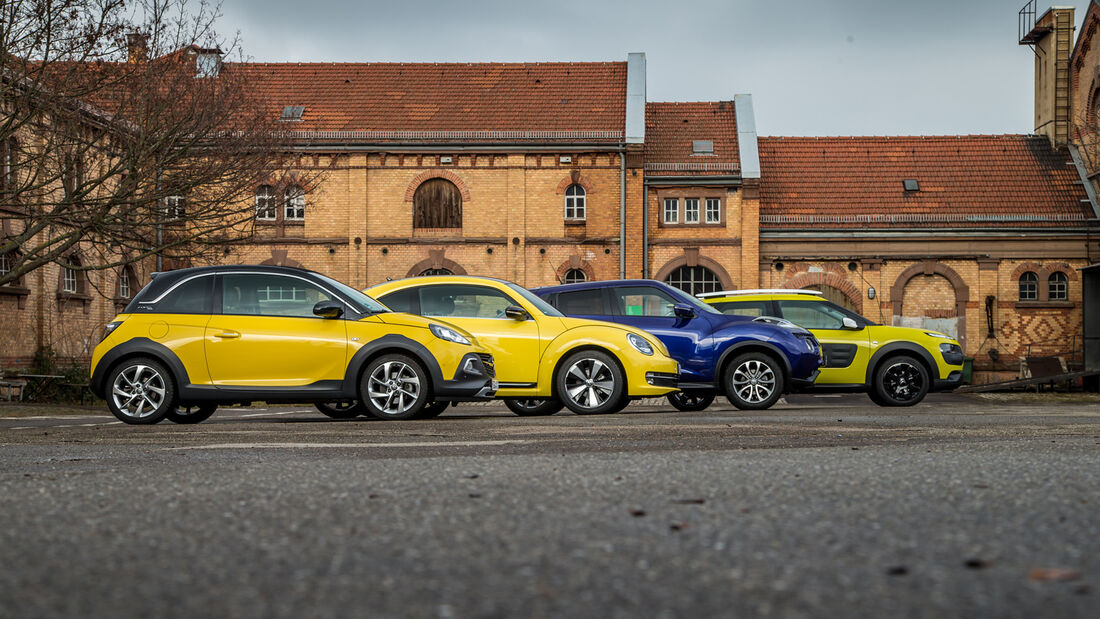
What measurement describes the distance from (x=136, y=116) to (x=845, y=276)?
Result: 76.8 feet

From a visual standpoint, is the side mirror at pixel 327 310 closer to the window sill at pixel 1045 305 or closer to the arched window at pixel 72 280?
the arched window at pixel 72 280

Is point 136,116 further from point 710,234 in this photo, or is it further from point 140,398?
point 710,234

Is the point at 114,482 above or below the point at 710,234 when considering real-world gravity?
below

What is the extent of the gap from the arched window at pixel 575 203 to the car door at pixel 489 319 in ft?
70.0

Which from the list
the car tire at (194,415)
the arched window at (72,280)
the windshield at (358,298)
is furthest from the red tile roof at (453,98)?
the windshield at (358,298)

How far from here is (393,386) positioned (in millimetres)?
12742

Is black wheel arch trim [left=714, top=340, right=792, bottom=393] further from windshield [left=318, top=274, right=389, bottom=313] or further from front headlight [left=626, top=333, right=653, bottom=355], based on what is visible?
windshield [left=318, top=274, right=389, bottom=313]

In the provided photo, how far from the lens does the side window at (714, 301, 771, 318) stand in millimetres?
18406

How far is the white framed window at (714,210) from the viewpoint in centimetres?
3631

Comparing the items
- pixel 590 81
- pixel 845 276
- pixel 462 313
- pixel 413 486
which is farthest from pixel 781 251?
pixel 413 486

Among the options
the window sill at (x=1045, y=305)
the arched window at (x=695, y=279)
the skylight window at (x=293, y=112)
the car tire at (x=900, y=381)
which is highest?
the skylight window at (x=293, y=112)

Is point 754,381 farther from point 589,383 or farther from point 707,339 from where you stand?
point 589,383

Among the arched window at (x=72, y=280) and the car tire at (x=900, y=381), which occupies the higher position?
the arched window at (x=72, y=280)

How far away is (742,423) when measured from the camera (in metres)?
11.7
